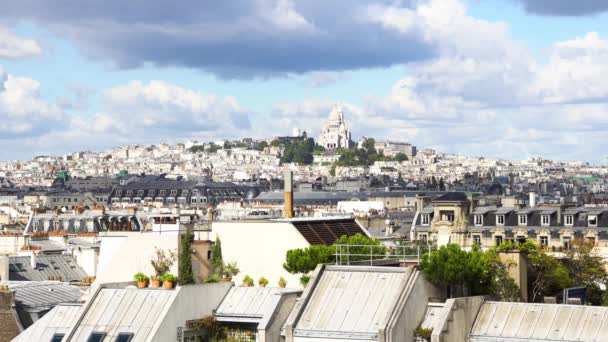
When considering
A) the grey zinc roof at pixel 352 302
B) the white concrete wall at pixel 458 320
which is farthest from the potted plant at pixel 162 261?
the white concrete wall at pixel 458 320

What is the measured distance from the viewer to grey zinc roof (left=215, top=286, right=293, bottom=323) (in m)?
23.5

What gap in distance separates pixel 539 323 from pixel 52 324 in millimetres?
8873

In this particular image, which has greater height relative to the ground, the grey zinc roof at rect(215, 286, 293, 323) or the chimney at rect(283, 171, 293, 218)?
the chimney at rect(283, 171, 293, 218)

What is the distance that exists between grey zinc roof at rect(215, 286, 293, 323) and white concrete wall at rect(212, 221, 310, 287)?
6.64 m

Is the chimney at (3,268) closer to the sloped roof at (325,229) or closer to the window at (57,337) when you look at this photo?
the sloped roof at (325,229)

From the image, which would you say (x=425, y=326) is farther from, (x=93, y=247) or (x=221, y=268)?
(x=93, y=247)

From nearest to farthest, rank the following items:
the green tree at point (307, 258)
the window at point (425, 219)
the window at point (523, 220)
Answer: the green tree at point (307, 258), the window at point (523, 220), the window at point (425, 219)

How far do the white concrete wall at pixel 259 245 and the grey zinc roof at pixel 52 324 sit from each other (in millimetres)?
6642

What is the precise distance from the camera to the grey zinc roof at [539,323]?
828 inches

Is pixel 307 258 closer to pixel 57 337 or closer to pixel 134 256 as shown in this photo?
pixel 134 256

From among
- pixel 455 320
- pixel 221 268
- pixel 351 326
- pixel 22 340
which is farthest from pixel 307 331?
pixel 221 268

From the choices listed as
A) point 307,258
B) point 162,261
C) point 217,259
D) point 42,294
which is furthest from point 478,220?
point 42,294

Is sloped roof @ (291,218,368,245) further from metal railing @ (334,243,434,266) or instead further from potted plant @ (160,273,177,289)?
potted plant @ (160,273,177,289)

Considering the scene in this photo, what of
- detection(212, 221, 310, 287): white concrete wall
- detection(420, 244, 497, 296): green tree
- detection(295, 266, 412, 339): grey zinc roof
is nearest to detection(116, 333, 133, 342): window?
detection(295, 266, 412, 339): grey zinc roof
